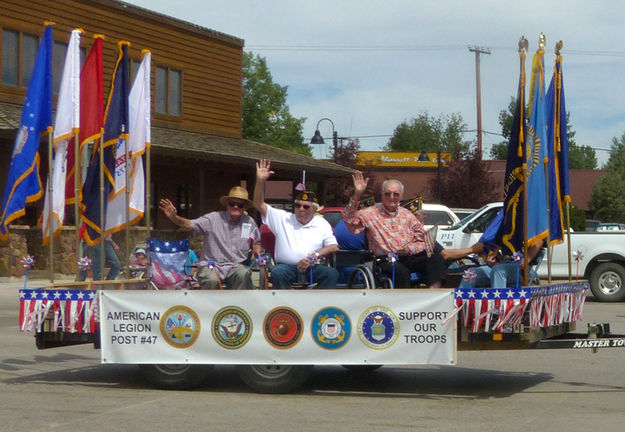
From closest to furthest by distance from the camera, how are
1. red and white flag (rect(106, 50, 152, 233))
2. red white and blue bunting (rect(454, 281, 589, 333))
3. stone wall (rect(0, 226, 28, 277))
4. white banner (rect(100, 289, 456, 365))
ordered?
red white and blue bunting (rect(454, 281, 589, 333))
white banner (rect(100, 289, 456, 365))
red and white flag (rect(106, 50, 152, 233))
stone wall (rect(0, 226, 28, 277))

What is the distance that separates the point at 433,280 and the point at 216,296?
226 cm

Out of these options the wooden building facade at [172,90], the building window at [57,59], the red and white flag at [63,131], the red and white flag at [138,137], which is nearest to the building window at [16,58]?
the wooden building facade at [172,90]

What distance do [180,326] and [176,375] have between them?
0.49m

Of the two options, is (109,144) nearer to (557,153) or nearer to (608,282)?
(557,153)

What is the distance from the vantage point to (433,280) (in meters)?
9.84

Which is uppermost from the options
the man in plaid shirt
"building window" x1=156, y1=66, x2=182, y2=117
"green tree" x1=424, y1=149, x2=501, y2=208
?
"building window" x1=156, y1=66, x2=182, y2=117

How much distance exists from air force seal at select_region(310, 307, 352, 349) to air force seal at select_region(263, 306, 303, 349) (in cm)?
16

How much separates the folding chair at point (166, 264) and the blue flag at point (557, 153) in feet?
12.0

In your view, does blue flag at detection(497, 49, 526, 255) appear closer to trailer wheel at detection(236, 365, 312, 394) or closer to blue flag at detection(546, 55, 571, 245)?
blue flag at detection(546, 55, 571, 245)

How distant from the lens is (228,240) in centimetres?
989

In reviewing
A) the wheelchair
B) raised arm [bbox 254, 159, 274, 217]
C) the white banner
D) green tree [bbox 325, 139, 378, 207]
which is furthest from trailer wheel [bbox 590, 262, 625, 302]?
green tree [bbox 325, 139, 378, 207]

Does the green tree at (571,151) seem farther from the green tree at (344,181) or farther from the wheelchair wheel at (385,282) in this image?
the wheelchair wheel at (385,282)

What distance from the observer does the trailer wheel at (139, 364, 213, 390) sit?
9062 mm

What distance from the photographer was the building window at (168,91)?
3141 centimetres
